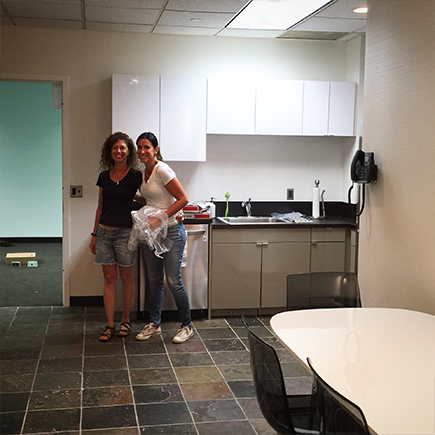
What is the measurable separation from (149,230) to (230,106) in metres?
1.64

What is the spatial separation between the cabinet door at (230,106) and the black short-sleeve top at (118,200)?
3.89 feet

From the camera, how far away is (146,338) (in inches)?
184

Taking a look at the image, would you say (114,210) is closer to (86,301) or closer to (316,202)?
(86,301)

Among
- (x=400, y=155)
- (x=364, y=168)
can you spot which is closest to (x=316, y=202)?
(x=364, y=168)

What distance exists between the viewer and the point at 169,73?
5.55 m

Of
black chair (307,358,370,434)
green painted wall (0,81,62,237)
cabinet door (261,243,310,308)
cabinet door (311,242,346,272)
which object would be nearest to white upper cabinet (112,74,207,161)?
cabinet door (261,243,310,308)

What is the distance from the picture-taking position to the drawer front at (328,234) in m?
5.40

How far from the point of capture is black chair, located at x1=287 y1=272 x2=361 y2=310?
10.2 ft

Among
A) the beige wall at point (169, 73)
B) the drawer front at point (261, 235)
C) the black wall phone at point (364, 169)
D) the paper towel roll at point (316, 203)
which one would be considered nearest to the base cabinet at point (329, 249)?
the drawer front at point (261, 235)

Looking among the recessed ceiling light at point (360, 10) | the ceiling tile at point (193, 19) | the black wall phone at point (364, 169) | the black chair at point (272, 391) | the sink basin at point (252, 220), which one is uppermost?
the recessed ceiling light at point (360, 10)

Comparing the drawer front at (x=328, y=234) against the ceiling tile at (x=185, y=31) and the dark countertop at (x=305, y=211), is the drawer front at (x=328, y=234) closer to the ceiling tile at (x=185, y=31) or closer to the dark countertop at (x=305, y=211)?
the dark countertop at (x=305, y=211)

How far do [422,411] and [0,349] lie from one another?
3437mm

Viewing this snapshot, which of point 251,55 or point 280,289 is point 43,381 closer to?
point 280,289

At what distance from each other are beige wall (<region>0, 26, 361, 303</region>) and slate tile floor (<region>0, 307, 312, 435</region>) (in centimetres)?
112
